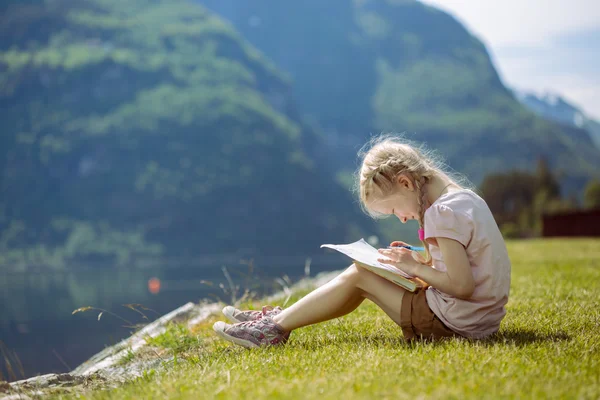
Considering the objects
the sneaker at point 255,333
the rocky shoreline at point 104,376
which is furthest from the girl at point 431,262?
the rocky shoreline at point 104,376

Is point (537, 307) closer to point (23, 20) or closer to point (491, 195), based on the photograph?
point (491, 195)

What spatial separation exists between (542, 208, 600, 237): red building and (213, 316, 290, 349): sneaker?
2637 centimetres

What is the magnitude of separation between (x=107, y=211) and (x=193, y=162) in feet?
79.8

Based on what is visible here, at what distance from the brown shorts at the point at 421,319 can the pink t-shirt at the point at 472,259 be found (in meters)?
0.04

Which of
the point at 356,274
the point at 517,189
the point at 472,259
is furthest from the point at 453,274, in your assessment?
the point at 517,189

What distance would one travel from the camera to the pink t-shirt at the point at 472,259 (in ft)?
12.3

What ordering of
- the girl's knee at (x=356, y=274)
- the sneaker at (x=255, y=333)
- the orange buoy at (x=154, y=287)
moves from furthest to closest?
1. the orange buoy at (x=154, y=287)
2. the sneaker at (x=255, y=333)
3. the girl's knee at (x=356, y=274)

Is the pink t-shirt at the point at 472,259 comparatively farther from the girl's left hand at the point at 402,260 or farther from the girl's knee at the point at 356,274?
the girl's knee at the point at 356,274

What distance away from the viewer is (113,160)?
14875 cm

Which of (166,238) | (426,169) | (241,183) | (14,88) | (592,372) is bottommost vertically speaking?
(166,238)

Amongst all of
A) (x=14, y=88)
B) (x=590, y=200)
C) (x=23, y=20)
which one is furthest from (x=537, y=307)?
(x=23, y=20)

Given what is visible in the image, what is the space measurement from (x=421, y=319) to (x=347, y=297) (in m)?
0.50

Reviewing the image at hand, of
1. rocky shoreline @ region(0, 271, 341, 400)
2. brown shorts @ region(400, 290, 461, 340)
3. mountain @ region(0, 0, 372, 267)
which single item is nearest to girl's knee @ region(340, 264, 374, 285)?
brown shorts @ region(400, 290, 461, 340)

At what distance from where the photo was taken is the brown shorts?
401 cm
